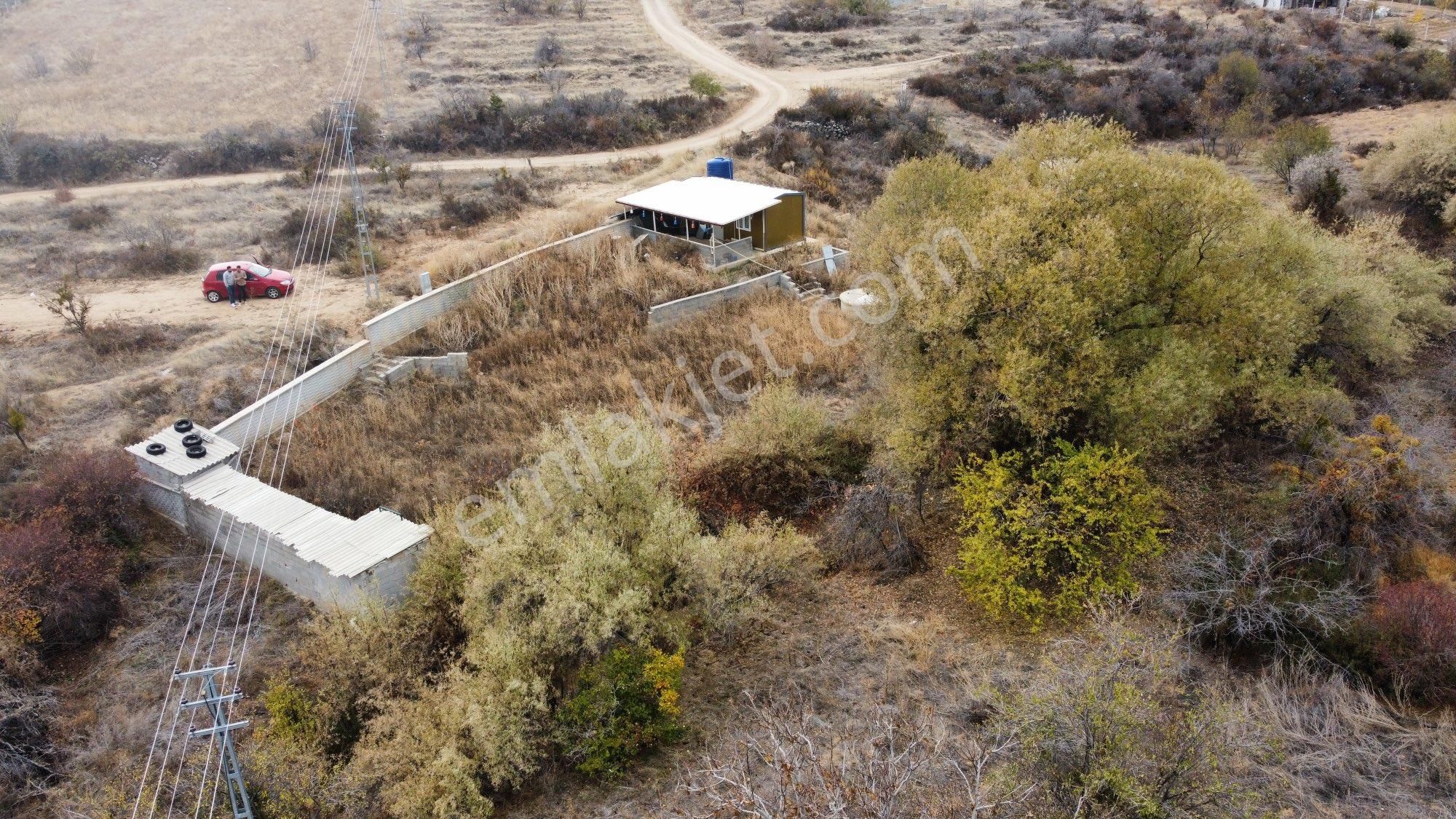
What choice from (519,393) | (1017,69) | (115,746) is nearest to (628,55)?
(1017,69)

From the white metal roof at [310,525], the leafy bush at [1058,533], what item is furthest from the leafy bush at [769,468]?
the white metal roof at [310,525]

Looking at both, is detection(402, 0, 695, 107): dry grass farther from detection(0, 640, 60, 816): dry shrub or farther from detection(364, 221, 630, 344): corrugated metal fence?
detection(0, 640, 60, 816): dry shrub

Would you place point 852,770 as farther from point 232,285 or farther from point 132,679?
point 232,285

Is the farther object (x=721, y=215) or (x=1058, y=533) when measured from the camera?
(x=721, y=215)

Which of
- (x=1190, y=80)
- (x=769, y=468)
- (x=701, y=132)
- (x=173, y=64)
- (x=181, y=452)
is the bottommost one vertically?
(x=769, y=468)

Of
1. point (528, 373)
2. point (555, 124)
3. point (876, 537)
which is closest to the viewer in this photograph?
point (876, 537)

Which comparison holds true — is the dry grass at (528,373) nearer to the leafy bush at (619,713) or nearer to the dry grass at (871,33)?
the leafy bush at (619,713)

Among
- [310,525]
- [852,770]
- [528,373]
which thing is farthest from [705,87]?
[852,770]

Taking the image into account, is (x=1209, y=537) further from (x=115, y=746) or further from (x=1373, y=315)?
(x=115, y=746)
